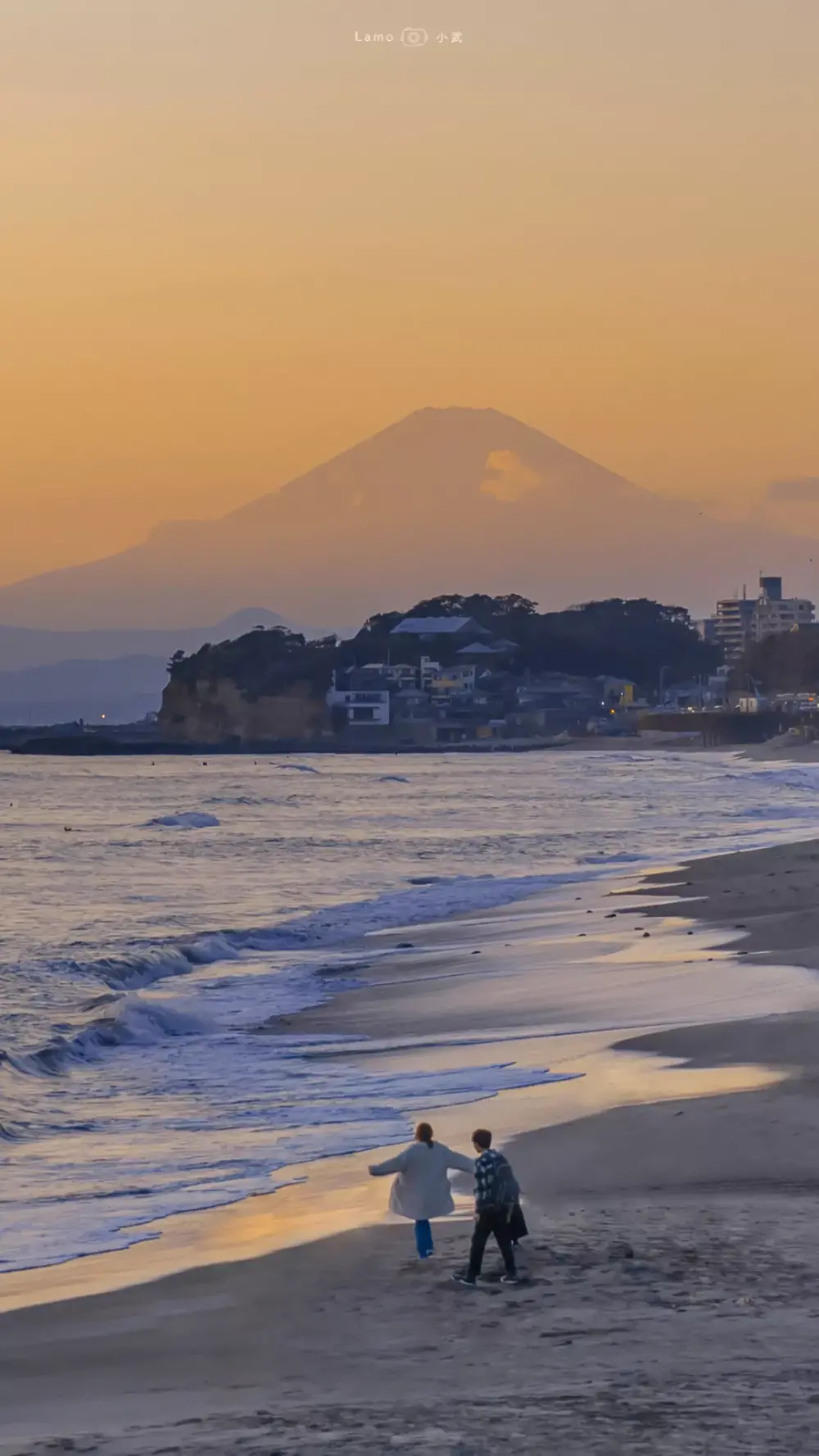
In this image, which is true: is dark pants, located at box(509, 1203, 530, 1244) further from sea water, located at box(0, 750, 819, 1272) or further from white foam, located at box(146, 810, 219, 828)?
white foam, located at box(146, 810, 219, 828)

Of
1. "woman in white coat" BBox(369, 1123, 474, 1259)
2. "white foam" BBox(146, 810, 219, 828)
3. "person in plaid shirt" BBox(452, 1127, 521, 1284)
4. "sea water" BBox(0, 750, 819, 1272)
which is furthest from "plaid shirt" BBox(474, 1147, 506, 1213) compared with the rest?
"white foam" BBox(146, 810, 219, 828)

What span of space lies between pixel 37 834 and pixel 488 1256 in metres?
55.2

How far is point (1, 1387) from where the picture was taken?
7.15 m

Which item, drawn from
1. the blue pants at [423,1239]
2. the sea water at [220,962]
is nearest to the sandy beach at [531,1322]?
the blue pants at [423,1239]

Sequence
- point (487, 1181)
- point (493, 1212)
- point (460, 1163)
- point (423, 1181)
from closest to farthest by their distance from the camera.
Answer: point (493, 1212) → point (487, 1181) → point (460, 1163) → point (423, 1181)

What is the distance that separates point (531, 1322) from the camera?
24.5ft

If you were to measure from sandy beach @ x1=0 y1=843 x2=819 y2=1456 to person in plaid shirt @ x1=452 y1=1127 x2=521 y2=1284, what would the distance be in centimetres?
10

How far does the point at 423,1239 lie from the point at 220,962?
15113mm

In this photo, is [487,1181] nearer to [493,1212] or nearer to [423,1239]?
[493,1212]

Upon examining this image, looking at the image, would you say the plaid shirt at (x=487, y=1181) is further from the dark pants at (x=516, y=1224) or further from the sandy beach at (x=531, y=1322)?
the sandy beach at (x=531, y=1322)

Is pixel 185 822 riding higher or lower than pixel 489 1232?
lower

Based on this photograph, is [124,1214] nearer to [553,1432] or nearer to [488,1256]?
[488,1256]

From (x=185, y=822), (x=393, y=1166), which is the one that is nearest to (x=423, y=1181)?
(x=393, y=1166)

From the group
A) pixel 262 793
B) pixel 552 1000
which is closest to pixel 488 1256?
pixel 552 1000
